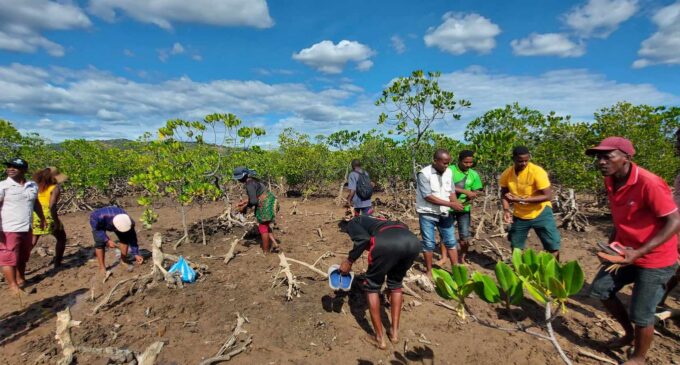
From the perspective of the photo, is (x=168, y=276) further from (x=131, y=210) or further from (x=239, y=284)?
(x=131, y=210)

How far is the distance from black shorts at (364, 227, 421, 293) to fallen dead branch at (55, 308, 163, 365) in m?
2.07

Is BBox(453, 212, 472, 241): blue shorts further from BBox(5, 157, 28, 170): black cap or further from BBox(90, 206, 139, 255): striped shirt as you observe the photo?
BBox(5, 157, 28, 170): black cap

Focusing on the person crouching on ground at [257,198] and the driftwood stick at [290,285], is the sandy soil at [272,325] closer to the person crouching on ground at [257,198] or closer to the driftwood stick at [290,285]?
the driftwood stick at [290,285]

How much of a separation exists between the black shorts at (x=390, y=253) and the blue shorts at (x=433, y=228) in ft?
4.88

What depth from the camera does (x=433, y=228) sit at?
15.4 ft

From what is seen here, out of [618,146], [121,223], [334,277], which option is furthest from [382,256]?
[121,223]

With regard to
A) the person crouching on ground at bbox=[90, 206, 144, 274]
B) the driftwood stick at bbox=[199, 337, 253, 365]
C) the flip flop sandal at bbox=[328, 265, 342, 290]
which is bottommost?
the driftwood stick at bbox=[199, 337, 253, 365]

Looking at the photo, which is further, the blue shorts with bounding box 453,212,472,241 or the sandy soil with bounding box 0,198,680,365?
the blue shorts with bounding box 453,212,472,241

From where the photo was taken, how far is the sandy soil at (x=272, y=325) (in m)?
3.29

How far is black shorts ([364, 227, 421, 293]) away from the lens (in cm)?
311

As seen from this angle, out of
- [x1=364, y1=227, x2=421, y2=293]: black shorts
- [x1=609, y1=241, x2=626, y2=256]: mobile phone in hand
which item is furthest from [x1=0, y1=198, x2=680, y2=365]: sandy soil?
[x1=609, y1=241, x2=626, y2=256]: mobile phone in hand

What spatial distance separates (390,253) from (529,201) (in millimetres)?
2292

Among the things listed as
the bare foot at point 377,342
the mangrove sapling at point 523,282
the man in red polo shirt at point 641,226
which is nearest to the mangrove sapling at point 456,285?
the mangrove sapling at point 523,282

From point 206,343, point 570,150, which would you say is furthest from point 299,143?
point 206,343
